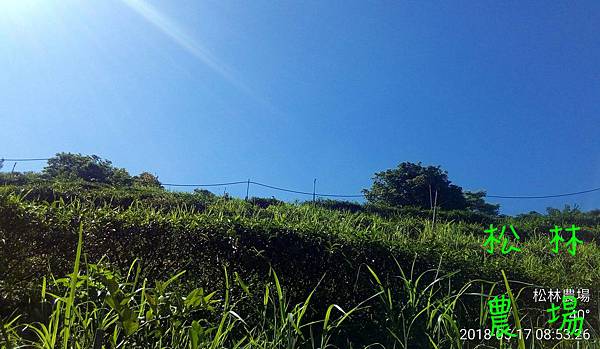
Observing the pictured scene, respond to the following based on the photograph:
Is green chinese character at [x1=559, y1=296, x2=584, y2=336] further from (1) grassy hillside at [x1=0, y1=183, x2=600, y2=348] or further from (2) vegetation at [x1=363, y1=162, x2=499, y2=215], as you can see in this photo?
(2) vegetation at [x1=363, y1=162, x2=499, y2=215]

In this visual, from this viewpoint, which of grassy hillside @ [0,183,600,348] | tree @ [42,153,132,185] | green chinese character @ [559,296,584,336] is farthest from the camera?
tree @ [42,153,132,185]

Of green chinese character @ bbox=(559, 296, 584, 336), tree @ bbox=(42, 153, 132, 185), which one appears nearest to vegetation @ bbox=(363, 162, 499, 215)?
tree @ bbox=(42, 153, 132, 185)

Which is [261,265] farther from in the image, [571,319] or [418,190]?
[418,190]

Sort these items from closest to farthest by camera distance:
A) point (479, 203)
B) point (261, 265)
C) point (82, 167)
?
point (261, 265) → point (82, 167) → point (479, 203)

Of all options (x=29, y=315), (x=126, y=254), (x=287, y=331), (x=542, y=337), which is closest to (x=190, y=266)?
(x=126, y=254)

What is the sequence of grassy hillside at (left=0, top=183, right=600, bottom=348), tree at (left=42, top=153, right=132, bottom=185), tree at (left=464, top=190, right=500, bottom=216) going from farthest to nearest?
tree at (left=464, top=190, right=500, bottom=216) < tree at (left=42, top=153, right=132, bottom=185) < grassy hillside at (left=0, top=183, right=600, bottom=348)

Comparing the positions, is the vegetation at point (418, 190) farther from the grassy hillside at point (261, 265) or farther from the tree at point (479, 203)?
the grassy hillside at point (261, 265)

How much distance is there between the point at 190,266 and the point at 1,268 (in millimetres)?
944

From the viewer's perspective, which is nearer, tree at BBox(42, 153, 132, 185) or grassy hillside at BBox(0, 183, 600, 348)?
grassy hillside at BBox(0, 183, 600, 348)

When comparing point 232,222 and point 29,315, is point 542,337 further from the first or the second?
point 29,315

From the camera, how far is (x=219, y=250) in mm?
2645

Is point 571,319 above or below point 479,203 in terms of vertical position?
below

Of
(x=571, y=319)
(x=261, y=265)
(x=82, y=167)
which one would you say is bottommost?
(x=571, y=319)

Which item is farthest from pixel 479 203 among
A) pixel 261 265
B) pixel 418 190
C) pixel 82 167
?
pixel 261 265
